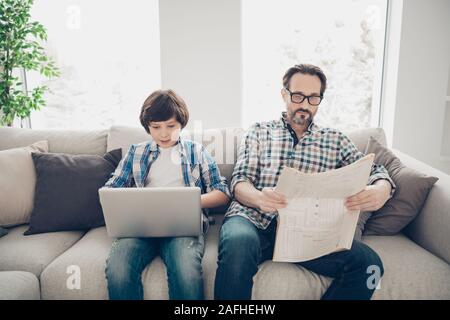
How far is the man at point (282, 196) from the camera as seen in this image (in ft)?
4.14

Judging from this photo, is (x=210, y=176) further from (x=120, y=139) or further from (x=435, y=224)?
(x=435, y=224)

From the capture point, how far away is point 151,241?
143 cm

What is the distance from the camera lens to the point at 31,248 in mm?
1490

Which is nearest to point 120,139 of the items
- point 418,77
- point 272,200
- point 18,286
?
point 18,286

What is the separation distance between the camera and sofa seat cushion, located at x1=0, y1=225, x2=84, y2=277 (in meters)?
1.42

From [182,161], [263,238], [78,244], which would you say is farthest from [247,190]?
[78,244]

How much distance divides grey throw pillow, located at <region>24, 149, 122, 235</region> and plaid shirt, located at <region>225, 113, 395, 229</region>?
61cm

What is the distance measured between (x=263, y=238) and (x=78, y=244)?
2.46 feet

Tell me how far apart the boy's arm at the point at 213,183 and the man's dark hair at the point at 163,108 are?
0.67ft

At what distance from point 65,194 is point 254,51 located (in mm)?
1676

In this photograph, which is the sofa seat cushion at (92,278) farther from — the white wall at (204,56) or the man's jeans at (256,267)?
the white wall at (204,56)

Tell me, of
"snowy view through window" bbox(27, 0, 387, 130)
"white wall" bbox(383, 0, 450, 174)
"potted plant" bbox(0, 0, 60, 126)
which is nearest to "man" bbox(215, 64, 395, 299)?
"snowy view through window" bbox(27, 0, 387, 130)

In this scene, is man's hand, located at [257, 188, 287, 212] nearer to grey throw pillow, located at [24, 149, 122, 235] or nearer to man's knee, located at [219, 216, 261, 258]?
man's knee, located at [219, 216, 261, 258]

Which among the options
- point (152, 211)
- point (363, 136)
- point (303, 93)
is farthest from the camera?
point (363, 136)
